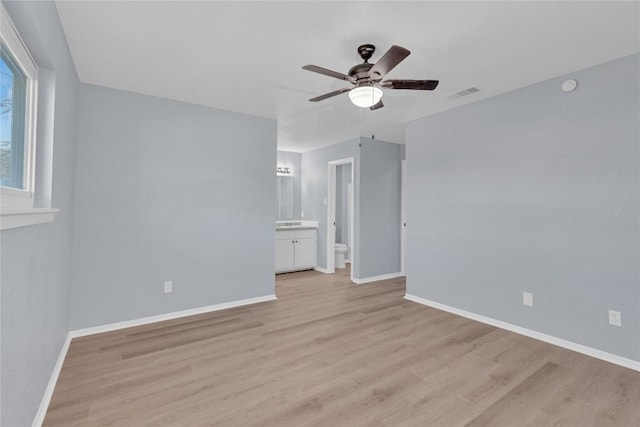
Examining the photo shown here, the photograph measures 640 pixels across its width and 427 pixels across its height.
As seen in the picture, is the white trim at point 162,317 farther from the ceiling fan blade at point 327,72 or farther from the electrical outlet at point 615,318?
the electrical outlet at point 615,318

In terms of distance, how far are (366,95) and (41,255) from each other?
2274mm

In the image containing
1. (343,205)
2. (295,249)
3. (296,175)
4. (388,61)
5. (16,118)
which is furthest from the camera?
(343,205)

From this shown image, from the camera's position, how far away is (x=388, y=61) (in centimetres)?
191

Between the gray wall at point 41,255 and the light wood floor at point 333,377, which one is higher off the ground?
the gray wall at point 41,255

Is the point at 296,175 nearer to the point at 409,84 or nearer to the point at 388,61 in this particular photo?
the point at 409,84

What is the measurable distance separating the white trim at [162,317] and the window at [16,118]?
1794mm

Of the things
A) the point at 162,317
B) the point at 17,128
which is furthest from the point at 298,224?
the point at 17,128

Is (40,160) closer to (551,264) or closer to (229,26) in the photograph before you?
(229,26)

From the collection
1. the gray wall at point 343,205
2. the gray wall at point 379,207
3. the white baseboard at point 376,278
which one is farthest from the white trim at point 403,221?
the gray wall at point 343,205

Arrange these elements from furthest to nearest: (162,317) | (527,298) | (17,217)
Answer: (162,317) < (527,298) < (17,217)

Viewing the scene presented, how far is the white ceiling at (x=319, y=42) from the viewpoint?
1.87m

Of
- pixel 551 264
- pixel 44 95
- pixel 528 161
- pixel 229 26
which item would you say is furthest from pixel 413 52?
pixel 44 95

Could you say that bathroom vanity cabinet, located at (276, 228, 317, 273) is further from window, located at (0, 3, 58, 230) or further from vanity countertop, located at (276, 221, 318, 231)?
window, located at (0, 3, 58, 230)

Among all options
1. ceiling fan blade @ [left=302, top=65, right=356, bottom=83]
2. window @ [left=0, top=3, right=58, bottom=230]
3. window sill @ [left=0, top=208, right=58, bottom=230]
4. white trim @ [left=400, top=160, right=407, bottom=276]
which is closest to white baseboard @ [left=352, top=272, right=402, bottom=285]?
white trim @ [left=400, top=160, right=407, bottom=276]
